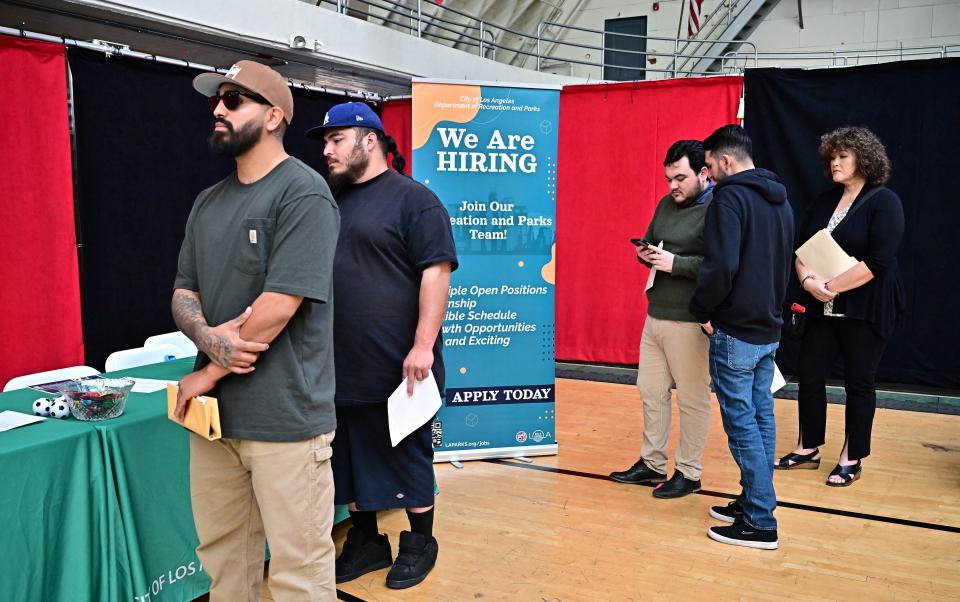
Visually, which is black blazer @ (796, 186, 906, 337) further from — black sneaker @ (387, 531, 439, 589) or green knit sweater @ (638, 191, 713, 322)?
black sneaker @ (387, 531, 439, 589)

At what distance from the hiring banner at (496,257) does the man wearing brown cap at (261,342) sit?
1919 millimetres

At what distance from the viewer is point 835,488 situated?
3352mm

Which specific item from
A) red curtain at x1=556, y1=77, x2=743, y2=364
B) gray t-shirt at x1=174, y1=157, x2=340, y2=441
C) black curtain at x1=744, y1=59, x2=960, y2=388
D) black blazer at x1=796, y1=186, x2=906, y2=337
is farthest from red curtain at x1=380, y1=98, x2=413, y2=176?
gray t-shirt at x1=174, y1=157, x2=340, y2=441

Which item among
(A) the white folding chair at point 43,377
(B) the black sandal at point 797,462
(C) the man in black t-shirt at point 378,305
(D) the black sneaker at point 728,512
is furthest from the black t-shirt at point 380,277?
(B) the black sandal at point 797,462

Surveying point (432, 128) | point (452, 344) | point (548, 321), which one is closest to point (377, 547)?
point (452, 344)

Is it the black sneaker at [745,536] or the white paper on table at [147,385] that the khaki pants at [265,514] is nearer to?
the white paper on table at [147,385]

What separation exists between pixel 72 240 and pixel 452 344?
2.20m

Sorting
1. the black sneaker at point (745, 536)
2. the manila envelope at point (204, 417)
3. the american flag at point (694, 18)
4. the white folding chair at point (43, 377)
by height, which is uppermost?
the american flag at point (694, 18)

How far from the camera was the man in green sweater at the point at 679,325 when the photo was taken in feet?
9.96

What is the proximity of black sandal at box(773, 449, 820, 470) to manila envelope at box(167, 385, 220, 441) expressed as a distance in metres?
2.99

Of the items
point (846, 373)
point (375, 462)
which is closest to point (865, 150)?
point (846, 373)

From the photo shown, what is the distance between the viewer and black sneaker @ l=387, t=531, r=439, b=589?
2.41 m

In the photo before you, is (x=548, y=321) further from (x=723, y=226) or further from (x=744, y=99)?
(x=744, y=99)

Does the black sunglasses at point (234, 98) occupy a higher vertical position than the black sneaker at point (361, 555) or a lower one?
higher
